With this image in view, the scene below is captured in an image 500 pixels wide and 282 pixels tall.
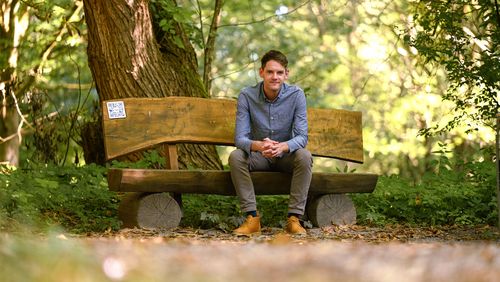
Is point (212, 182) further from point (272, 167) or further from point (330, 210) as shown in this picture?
point (330, 210)

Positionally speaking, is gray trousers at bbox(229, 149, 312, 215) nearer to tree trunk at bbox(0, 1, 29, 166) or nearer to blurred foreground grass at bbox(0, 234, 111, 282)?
blurred foreground grass at bbox(0, 234, 111, 282)

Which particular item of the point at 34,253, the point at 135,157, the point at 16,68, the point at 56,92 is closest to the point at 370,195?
the point at 135,157

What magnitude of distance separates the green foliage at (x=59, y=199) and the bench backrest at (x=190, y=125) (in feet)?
2.10

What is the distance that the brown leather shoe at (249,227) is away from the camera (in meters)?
6.88

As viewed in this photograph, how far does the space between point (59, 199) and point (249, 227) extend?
5.52 feet

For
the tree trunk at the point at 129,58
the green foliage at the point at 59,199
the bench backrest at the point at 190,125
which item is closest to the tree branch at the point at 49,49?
the tree trunk at the point at 129,58

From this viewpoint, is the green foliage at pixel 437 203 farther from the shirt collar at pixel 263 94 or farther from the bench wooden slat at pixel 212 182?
the shirt collar at pixel 263 94

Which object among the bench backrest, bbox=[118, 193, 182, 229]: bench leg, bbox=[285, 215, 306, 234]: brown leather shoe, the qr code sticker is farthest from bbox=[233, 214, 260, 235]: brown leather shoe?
the qr code sticker

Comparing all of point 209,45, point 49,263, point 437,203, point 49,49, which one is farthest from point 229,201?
point 49,263

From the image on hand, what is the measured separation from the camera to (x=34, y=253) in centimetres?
301

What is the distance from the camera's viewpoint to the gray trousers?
23.2 ft

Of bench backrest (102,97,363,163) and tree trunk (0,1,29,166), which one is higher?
tree trunk (0,1,29,166)

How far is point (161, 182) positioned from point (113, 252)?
3560mm

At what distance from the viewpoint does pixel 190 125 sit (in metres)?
7.78
